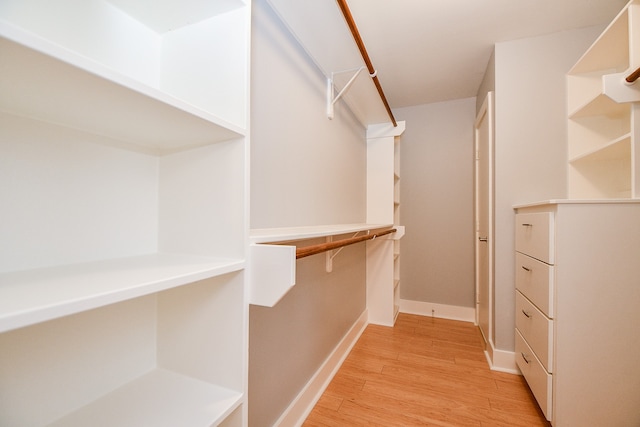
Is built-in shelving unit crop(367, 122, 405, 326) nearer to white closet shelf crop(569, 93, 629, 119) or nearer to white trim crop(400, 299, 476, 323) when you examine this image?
white trim crop(400, 299, 476, 323)

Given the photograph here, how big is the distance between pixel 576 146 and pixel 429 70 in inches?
48.0

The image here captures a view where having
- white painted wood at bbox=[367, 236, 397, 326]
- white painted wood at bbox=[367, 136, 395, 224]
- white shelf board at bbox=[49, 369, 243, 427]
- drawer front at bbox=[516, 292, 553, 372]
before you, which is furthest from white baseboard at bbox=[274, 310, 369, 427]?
drawer front at bbox=[516, 292, 553, 372]

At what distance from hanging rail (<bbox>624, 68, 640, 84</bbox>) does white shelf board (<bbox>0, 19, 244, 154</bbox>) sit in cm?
167

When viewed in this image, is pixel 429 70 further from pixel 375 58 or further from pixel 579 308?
pixel 579 308

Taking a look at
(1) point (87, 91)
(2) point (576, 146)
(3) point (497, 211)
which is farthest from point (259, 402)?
(2) point (576, 146)

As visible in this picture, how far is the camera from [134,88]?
0.42 m

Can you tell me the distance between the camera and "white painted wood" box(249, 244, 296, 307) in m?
0.67

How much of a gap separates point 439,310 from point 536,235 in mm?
1786

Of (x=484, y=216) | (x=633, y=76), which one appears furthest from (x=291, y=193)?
(x=484, y=216)

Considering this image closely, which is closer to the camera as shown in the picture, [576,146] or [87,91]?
[87,91]

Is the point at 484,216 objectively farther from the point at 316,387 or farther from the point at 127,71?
the point at 127,71

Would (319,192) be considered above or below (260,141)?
below

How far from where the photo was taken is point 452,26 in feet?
6.00

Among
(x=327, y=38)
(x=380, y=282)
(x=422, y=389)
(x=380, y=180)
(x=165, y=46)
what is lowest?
(x=422, y=389)
